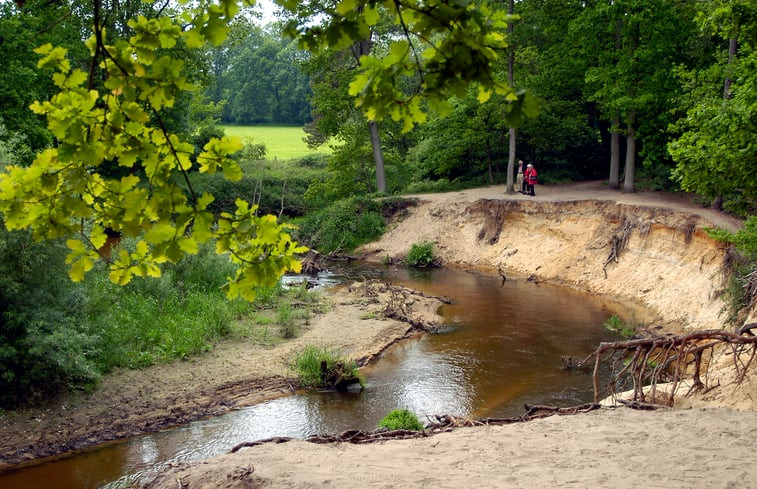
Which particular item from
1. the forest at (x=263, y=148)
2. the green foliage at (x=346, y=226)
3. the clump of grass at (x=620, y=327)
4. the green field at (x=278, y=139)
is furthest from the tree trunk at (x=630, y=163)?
the green field at (x=278, y=139)

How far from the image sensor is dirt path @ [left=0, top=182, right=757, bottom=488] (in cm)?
1232

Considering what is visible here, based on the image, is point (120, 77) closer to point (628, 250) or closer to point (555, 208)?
point (628, 250)

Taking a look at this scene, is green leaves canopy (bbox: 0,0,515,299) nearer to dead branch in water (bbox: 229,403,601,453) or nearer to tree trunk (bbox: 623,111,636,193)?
dead branch in water (bbox: 229,403,601,453)

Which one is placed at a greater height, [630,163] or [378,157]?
[378,157]

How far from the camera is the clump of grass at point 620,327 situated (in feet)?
59.1

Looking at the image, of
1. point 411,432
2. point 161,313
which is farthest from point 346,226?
point 411,432

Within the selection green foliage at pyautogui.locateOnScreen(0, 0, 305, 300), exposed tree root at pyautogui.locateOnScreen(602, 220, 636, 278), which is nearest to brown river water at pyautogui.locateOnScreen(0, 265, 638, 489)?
exposed tree root at pyautogui.locateOnScreen(602, 220, 636, 278)

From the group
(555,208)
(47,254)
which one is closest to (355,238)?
(555,208)

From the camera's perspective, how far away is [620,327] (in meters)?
18.6

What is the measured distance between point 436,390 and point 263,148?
36426 mm

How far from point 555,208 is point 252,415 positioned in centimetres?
1750

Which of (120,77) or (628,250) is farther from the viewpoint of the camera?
(628,250)

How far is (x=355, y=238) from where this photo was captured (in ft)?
107

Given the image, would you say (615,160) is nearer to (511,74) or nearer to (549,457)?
(511,74)
